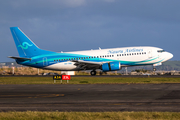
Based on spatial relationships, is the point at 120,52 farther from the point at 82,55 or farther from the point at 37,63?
the point at 37,63

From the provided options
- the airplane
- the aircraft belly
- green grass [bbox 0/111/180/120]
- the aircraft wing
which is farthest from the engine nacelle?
green grass [bbox 0/111/180/120]

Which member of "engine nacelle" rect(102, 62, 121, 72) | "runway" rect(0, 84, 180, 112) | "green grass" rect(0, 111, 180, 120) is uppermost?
"engine nacelle" rect(102, 62, 121, 72)

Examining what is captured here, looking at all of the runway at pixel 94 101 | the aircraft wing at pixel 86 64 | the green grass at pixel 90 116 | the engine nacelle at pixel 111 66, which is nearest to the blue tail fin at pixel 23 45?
the aircraft wing at pixel 86 64

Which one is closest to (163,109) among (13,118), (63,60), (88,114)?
(88,114)

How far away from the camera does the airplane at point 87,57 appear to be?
4509 centimetres

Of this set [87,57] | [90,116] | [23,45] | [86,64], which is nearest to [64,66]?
[86,64]

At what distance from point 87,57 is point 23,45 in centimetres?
1230

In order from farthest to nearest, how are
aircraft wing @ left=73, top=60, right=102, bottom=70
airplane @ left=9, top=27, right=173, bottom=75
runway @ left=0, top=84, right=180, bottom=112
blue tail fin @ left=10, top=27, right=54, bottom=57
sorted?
blue tail fin @ left=10, top=27, right=54, bottom=57
aircraft wing @ left=73, top=60, right=102, bottom=70
airplane @ left=9, top=27, right=173, bottom=75
runway @ left=0, top=84, right=180, bottom=112

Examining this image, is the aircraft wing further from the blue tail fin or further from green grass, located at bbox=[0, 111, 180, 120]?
green grass, located at bbox=[0, 111, 180, 120]

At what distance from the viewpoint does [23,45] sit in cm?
4838

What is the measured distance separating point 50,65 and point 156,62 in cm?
1952

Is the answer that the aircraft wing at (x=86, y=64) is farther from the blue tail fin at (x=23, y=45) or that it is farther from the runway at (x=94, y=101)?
the runway at (x=94, y=101)

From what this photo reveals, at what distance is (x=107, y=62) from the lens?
4625cm

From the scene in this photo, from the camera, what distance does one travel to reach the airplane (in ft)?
148
